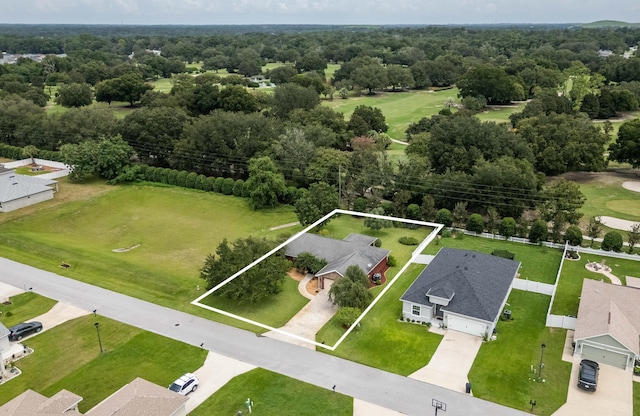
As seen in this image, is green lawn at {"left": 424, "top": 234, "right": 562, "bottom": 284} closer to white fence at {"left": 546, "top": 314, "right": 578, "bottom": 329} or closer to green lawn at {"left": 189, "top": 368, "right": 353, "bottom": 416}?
white fence at {"left": 546, "top": 314, "right": 578, "bottom": 329}

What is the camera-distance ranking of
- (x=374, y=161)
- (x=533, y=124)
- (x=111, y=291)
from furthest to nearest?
(x=533, y=124), (x=374, y=161), (x=111, y=291)

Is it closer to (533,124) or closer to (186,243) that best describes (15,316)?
(186,243)

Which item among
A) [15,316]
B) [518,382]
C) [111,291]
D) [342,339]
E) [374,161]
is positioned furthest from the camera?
[374,161]

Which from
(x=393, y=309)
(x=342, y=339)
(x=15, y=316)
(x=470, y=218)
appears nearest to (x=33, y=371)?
(x=15, y=316)

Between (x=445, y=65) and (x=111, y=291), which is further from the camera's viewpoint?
(x=445, y=65)

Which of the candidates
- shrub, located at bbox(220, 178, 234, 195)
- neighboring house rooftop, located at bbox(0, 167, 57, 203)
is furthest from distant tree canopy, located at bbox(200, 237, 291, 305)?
neighboring house rooftop, located at bbox(0, 167, 57, 203)

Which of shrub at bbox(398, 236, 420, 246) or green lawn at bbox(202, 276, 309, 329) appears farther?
shrub at bbox(398, 236, 420, 246)
